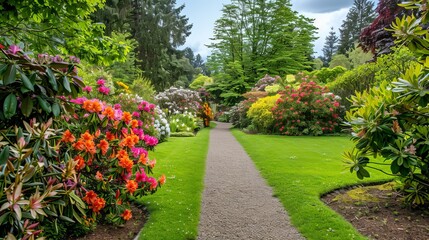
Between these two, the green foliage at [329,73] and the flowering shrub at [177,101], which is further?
the green foliage at [329,73]

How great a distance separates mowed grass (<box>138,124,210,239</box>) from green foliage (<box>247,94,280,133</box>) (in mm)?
6984

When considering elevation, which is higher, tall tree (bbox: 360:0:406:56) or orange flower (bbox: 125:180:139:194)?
tall tree (bbox: 360:0:406:56)

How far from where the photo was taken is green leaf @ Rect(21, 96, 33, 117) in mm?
2156

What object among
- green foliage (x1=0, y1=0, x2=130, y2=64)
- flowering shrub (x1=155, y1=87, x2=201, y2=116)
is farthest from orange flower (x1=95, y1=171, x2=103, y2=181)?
flowering shrub (x1=155, y1=87, x2=201, y2=116)

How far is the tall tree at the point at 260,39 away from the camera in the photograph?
24.6 m

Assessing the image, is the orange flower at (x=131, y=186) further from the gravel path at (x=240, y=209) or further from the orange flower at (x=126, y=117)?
the gravel path at (x=240, y=209)

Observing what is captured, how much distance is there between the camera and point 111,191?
3.55 meters

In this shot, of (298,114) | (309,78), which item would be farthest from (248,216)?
(309,78)

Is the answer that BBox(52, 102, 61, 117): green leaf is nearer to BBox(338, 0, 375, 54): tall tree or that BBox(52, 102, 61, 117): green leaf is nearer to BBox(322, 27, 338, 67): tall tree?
BBox(338, 0, 375, 54): tall tree

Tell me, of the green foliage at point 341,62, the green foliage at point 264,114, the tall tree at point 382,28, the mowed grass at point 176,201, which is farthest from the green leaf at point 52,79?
the green foliage at point 341,62

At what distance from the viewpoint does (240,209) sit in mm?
4402

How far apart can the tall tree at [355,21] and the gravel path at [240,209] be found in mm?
50942

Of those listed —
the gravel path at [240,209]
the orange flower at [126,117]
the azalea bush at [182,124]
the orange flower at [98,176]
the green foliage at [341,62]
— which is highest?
the green foliage at [341,62]

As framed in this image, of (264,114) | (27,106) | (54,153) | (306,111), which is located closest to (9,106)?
(27,106)
